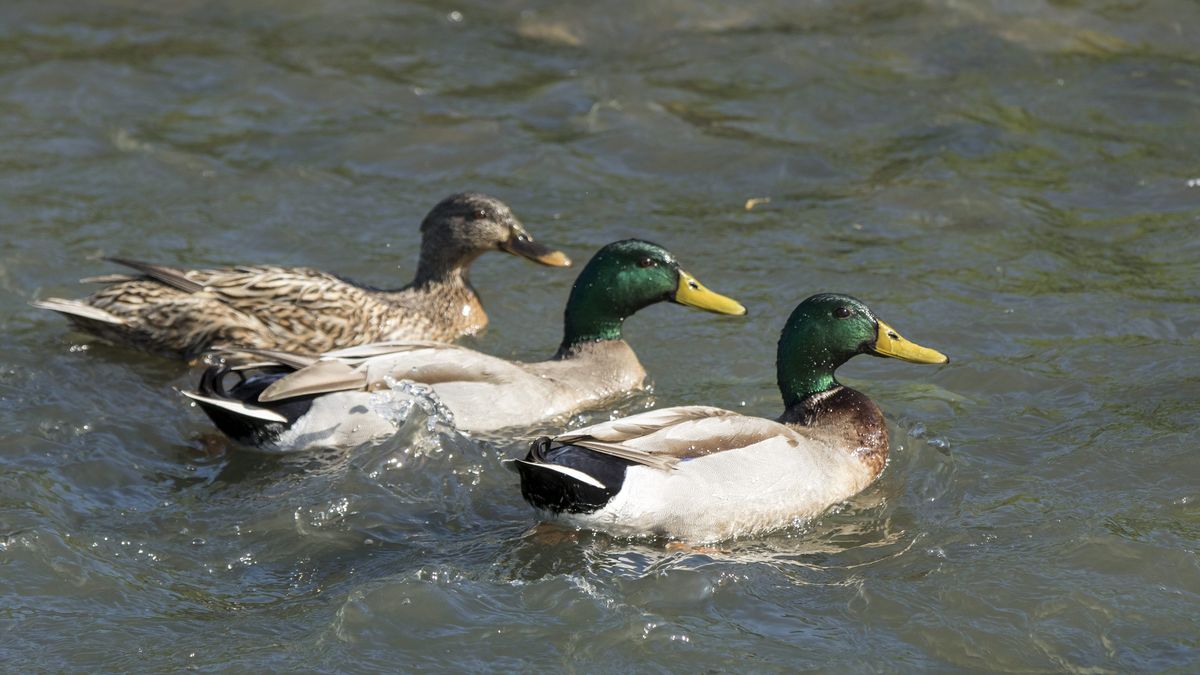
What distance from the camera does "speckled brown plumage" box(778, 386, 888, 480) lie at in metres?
7.06

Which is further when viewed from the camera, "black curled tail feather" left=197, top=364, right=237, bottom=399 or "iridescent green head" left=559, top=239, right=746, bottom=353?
"iridescent green head" left=559, top=239, right=746, bottom=353

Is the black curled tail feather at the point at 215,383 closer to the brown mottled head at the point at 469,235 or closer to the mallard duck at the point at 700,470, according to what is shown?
the mallard duck at the point at 700,470

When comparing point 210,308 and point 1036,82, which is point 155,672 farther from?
point 1036,82

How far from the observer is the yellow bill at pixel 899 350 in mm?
7391

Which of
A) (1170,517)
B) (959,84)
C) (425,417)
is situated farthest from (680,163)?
(1170,517)

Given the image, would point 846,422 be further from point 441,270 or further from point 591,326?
point 441,270

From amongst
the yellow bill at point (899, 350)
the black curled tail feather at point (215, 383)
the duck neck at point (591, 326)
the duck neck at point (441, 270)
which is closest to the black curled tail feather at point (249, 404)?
the black curled tail feather at point (215, 383)

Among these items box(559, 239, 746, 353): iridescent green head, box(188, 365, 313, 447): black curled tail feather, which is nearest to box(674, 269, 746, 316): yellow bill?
box(559, 239, 746, 353): iridescent green head

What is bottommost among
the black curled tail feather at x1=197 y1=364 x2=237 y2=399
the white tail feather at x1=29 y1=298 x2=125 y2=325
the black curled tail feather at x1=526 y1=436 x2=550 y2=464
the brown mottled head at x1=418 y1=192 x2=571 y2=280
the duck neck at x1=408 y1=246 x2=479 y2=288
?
the white tail feather at x1=29 y1=298 x2=125 y2=325

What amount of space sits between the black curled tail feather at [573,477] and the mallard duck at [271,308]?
2.66 m

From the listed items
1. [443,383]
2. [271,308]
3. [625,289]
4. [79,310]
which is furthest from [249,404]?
[625,289]

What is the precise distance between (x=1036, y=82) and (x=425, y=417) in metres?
6.44

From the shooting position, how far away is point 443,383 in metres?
7.41

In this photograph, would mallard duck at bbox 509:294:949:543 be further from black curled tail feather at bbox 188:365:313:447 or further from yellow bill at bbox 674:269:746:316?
black curled tail feather at bbox 188:365:313:447
